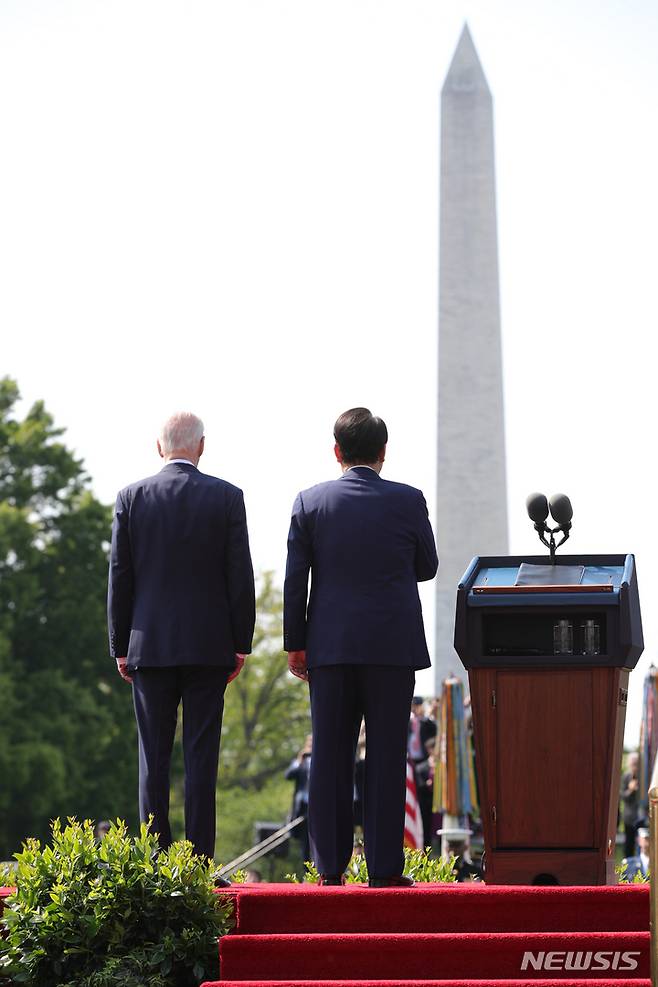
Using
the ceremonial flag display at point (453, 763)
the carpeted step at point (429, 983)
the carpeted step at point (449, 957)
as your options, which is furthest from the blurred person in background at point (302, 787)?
the carpeted step at point (429, 983)

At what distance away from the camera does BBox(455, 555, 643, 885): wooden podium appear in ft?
23.6

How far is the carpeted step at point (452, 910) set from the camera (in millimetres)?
6488

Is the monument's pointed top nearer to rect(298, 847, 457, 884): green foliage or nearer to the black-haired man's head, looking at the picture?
rect(298, 847, 457, 884): green foliage

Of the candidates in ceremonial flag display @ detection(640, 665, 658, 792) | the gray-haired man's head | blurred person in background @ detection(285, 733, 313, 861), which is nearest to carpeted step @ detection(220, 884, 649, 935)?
the gray-haired man's head

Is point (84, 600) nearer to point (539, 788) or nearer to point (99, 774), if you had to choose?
point (99, 774)

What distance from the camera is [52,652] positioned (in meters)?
39.3

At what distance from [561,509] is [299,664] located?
4.49 ft

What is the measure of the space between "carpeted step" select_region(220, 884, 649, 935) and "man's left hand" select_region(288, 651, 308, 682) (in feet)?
3.43

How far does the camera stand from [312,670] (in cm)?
721

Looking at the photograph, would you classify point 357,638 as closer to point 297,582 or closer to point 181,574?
point 297,582

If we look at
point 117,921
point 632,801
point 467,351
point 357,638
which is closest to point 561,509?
point 357,638

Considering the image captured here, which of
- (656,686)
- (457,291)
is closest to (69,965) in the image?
(656,686)

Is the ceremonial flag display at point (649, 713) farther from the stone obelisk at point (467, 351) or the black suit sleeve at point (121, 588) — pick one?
the stone obelisk at point (467, 351)

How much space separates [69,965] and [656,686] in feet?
43.3
